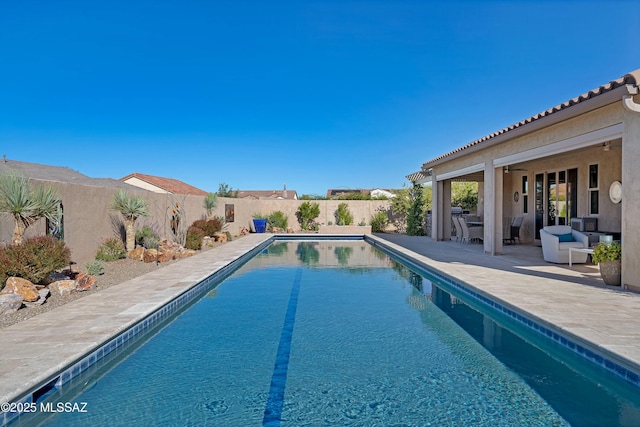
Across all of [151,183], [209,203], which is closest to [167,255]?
[209,203]

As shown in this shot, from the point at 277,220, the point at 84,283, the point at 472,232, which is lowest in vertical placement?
the point at 84,283

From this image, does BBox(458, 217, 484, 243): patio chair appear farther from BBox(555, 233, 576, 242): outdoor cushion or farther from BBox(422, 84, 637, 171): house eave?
BBox(555, 233, 576, 242): outdoor cushion

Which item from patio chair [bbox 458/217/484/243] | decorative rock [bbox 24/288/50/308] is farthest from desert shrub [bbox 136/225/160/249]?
patio chair [bbox 458/217/484/243]

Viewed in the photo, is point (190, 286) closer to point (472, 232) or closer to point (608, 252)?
point (608, 252)

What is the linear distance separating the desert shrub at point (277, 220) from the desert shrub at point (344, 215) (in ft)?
10.8

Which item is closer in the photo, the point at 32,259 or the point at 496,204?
the point at 32,259

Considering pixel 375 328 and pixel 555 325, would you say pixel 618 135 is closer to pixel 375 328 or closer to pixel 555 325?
pixel 555 325

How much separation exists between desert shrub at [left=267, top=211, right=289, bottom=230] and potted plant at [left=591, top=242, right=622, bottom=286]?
17.6 meters

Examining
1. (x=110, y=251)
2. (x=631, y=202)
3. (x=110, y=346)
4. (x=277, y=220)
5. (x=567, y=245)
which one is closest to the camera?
(x=110, y=346)

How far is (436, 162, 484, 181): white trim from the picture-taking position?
12672mm

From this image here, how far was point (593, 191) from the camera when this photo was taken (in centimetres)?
1130

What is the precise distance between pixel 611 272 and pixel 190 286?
7.47 m

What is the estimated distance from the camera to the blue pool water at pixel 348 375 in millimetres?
3213

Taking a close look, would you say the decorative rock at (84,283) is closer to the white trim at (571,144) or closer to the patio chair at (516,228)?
the white trim at (571,144)
